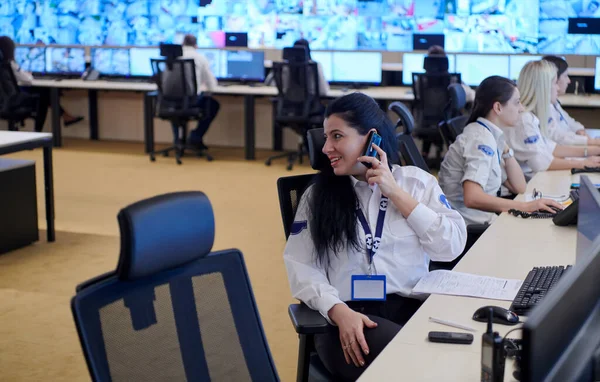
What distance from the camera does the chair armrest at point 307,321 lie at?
212cm

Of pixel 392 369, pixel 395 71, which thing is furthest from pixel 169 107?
pixel 392 369

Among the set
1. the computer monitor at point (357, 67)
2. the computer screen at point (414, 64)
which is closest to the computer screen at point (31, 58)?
the computer monitor at point (357, 67)

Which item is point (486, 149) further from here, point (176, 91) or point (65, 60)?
point (65, 60)

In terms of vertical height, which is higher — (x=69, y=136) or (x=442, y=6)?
(x=442, y=6)

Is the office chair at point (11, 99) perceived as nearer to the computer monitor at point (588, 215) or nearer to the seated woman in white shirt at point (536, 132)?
the seated woman in white shirt at point (536, 132)

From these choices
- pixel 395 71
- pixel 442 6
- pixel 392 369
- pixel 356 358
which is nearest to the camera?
pixel 392 369

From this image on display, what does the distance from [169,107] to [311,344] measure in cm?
669

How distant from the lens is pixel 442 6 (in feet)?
33.2

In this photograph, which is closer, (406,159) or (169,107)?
(406,159)

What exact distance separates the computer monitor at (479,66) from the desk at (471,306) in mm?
5466

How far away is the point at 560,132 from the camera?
5.43m

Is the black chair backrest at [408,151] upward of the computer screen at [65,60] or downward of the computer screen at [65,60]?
downward

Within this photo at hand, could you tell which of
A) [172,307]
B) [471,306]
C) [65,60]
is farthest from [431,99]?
[172,307]

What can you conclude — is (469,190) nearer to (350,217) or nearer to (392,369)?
(350,217)
